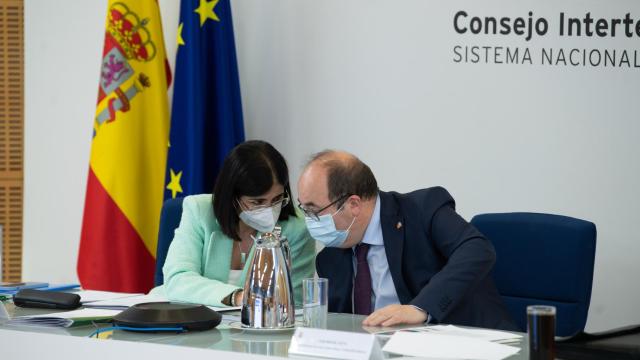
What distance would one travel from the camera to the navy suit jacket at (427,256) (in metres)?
2.81

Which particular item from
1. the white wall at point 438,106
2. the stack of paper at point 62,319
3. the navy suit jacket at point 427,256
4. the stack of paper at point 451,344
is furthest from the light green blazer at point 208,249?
the white wall at point 438,106

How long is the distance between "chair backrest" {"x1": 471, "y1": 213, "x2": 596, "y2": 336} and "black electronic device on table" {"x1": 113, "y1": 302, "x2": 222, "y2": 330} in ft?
4.28

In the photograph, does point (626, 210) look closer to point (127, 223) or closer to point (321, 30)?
point (321, 30)

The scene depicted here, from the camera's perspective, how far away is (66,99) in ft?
17.0

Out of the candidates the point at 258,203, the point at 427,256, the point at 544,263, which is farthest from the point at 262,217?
the point at 544,263

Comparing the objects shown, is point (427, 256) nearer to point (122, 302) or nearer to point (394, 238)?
point (394, 238)

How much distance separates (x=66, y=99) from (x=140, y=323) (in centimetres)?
325

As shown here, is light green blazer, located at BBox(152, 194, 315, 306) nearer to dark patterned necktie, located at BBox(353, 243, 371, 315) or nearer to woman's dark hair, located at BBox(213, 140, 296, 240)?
woman's dark hair, located at BBox(213, 140, 296, 240)

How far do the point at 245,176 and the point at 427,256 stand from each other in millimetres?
706

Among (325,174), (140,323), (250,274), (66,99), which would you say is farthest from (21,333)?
(66,99)

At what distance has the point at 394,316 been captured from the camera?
2.42m

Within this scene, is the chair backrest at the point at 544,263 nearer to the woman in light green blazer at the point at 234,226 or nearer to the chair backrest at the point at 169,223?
the woman in light green blazer at the point at 234,226

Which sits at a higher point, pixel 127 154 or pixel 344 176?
pixel 127 154

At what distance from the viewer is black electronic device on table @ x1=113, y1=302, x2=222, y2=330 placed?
226 centimetres
